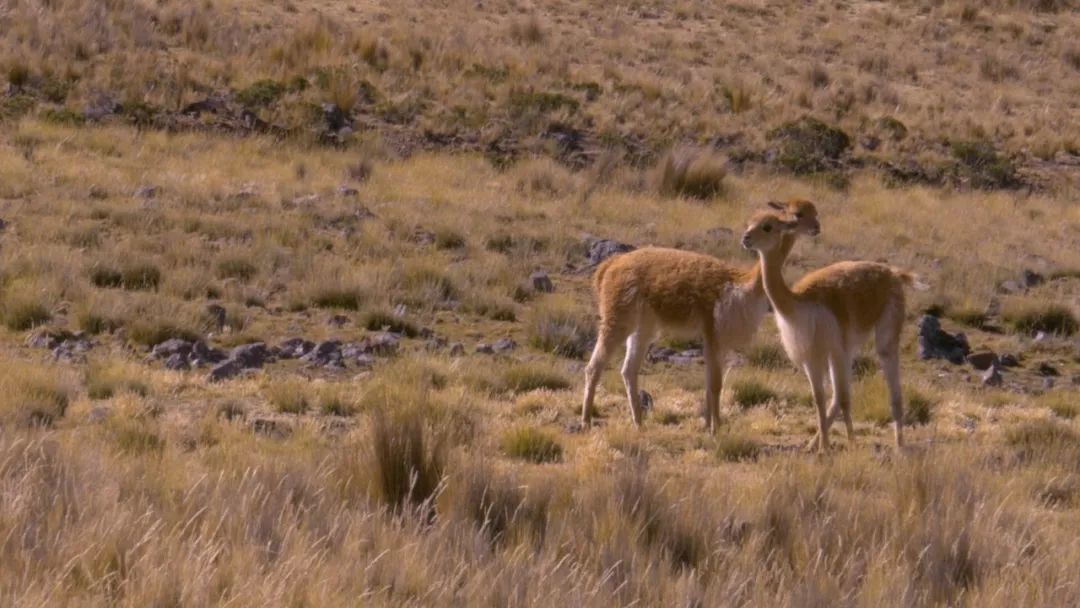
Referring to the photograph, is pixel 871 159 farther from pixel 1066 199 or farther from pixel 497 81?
pixel 497 81

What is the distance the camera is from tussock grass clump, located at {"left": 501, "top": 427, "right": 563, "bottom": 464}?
9875 mm

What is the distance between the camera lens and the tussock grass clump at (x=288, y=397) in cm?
1082

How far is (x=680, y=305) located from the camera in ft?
34.9

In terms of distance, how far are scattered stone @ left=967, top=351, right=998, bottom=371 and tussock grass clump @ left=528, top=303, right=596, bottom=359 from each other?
357cm

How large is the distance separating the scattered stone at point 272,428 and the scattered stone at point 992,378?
6.55 m

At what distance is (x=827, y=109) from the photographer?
29.1 m

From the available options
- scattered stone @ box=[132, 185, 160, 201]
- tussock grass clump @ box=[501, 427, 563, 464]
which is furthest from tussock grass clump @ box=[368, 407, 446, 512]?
scattered stone @ box=[132, 185, 160, 201]

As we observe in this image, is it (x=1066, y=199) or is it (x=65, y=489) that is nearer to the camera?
(x=65, y=489)

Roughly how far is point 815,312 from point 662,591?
156 inches

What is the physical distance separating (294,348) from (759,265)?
451 cm

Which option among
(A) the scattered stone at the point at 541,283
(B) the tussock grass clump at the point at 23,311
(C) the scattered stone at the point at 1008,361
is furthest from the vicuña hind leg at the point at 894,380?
(B) the tussock grass clump at the point at 23,311

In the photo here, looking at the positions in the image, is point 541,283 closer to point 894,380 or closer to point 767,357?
point 767,357

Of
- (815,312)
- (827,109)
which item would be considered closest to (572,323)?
(815,312)

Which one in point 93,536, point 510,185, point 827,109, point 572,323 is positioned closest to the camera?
point 93,536
